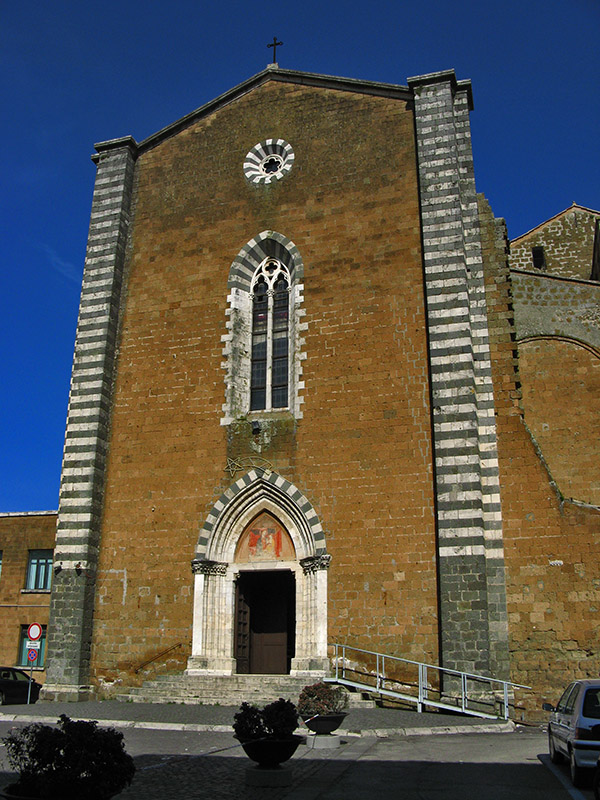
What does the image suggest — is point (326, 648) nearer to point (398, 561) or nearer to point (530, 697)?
point (398, 561)

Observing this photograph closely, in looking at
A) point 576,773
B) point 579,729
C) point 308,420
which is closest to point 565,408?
point 308,420

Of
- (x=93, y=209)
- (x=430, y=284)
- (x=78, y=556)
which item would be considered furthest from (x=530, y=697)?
(x=93, y=209)

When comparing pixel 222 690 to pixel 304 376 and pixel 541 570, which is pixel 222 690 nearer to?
pixel 541 570

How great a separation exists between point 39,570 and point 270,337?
1256 centimetres

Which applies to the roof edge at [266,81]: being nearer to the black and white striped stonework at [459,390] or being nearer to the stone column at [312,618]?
the black and white striped stonework at [459,390]

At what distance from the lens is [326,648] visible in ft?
51.9

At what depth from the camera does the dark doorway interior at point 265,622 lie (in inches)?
682

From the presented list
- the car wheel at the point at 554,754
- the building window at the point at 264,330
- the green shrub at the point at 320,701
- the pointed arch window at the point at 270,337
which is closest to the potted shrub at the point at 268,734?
the green shrub at the point at 320,701

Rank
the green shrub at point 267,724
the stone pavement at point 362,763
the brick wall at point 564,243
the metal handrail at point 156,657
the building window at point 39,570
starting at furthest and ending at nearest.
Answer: the brick wall at point 564,243 → the building window at point 39,570 → the metal handrail at point 156,657 → the green shrub at point 267,724 → the stone pavement at point 362,763

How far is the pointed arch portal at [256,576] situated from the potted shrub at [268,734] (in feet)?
25.4

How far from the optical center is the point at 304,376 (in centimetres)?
1770

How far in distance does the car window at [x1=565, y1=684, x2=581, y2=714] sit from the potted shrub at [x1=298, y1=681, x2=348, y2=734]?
298cm

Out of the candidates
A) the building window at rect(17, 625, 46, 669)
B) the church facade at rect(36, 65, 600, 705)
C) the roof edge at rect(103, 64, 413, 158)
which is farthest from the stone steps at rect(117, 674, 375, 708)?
the roof edge at rect(103, 64, 413, 158)

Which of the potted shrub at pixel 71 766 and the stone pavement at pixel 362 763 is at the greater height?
the potted shrub at pixel 71 766
